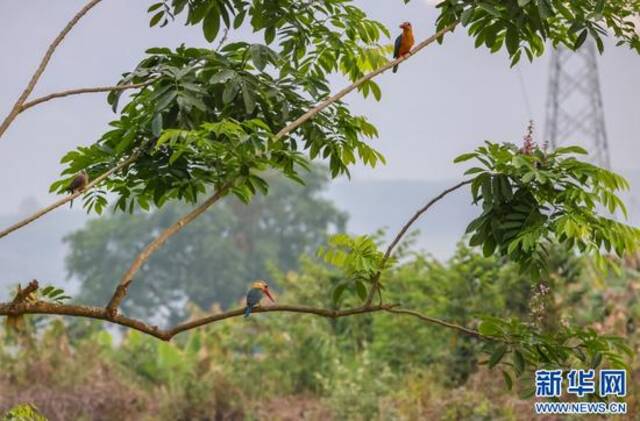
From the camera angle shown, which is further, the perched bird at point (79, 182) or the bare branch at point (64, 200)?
the perched bird at point (79, 182)

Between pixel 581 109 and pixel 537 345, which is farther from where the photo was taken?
pixel 581 109

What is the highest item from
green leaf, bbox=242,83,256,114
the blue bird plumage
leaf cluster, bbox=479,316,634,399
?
green leaf, bbox=242,83,256,114

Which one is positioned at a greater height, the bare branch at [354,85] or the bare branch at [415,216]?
the bare branch at [354,85]

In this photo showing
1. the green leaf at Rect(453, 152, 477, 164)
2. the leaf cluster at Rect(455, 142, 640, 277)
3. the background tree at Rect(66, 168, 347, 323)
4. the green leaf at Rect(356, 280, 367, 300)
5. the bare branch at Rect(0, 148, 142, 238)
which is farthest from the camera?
the background tree at Rect(66, 168, 347, 323)

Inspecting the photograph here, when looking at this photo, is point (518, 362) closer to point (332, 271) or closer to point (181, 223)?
point (181, 223)

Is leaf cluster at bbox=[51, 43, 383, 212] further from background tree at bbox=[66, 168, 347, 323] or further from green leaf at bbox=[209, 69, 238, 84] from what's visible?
background tree at bbox=[66, 168, 347, 323]

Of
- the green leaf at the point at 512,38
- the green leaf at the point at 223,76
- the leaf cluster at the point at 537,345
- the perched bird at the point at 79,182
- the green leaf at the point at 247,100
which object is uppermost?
the green leaf at the point at 512,38

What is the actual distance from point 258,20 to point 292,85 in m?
0.27

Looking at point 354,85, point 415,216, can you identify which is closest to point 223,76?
point 354,85

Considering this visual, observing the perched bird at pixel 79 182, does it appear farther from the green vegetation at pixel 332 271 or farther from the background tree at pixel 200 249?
the background tree at pixel 200 249

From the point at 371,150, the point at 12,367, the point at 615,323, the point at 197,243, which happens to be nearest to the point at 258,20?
the point at 371,150

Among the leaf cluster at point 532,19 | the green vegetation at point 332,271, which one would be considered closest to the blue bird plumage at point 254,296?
the green vegetation at point 332,271

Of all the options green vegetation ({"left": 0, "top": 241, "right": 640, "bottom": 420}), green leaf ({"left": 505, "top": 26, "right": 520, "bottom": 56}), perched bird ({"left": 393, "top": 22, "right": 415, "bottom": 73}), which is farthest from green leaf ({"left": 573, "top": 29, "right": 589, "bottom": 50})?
green vegetation ({"left": 0, "top": 241, "right": 640, "bottom": 420})

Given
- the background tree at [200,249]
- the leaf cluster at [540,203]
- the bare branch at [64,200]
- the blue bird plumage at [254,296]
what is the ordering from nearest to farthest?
the bare branch at [64,200]
the leaf cluster at [540,203]
the blue bird plumage at [254,296]
the background tree at [200,249]
